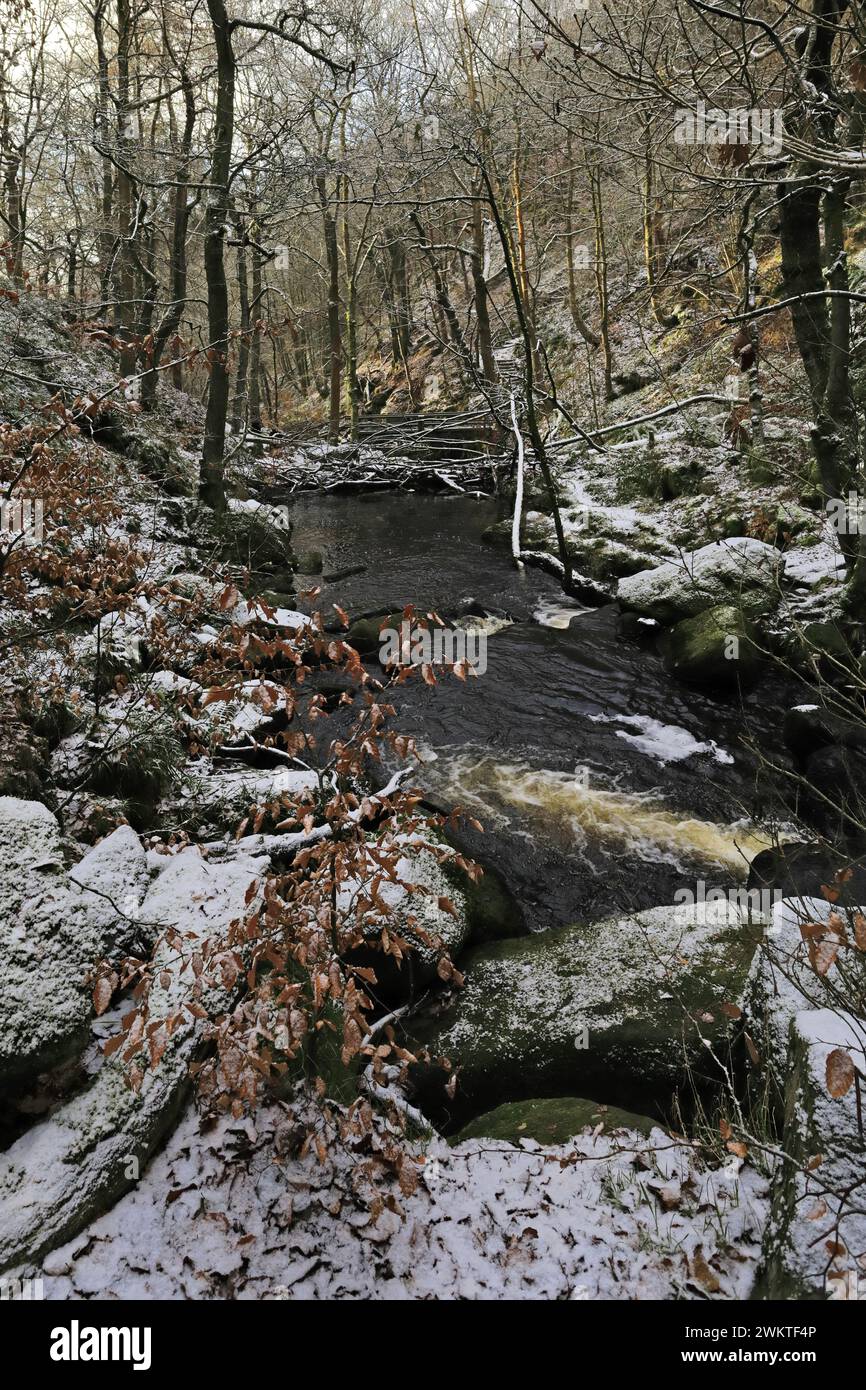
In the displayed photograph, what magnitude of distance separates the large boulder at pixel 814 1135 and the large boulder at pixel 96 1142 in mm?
2342

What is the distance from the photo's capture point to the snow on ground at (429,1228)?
2.49m

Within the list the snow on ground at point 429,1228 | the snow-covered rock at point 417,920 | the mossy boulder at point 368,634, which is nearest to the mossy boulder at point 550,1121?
the snow on ground at point 429,1228

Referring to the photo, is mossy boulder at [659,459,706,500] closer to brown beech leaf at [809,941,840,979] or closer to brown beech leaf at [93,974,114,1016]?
brown beech leaf at [809,941,840,979]

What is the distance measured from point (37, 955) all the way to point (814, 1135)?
130 inches

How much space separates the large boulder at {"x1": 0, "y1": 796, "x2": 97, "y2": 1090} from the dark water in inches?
135

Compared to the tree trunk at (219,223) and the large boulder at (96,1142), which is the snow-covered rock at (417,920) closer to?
the large boulder at (96,1142)

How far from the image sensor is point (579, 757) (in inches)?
300

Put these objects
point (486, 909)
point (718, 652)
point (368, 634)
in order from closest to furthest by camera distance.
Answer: point (486, 909) < point (718, 652) < point (368, 634)

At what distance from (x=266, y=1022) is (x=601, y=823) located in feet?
13.9

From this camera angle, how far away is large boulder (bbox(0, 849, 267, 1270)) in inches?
99.8

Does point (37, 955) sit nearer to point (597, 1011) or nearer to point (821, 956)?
point (597, 1011)

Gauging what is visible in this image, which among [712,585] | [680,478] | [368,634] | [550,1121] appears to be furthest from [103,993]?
[680,478]

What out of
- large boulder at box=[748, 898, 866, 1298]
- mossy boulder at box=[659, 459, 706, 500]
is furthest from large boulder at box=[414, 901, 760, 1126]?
mossy boulder at box=[659, 459, 706, 500]

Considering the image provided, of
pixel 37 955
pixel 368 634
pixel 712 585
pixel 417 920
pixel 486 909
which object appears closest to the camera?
pixel 37 955
